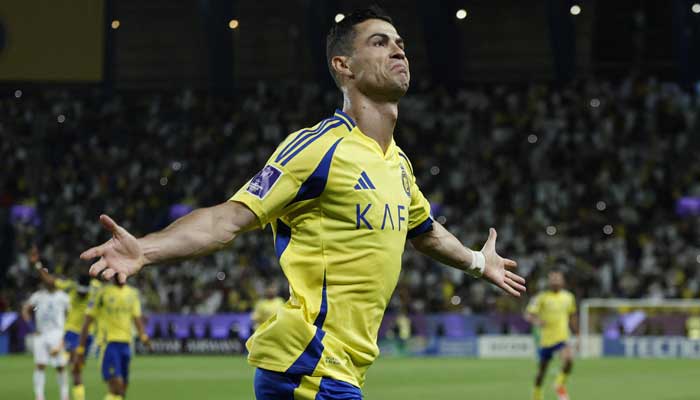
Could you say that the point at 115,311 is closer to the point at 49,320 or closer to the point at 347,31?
the point at 49,320

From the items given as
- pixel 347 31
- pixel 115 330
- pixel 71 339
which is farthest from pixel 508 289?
pixel 71 339

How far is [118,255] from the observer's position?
4.20m

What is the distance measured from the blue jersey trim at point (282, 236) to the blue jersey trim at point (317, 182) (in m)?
0.21

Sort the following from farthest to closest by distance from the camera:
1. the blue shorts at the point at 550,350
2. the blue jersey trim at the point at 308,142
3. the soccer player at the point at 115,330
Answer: the blue shorts at the point at 550,350, the soccer player at the point at 115,330, the blue jersey trim at the point at 308,142

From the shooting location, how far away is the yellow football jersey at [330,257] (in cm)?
497

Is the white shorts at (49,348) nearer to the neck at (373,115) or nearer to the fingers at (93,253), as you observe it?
the neck at (373,115)

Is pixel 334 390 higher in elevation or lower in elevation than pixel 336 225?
lower

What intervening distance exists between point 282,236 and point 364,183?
1.42 ft

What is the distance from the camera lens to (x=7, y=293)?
3859 cm

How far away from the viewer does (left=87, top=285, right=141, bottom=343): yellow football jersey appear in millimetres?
16688

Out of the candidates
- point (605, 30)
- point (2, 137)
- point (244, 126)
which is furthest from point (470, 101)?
point (2, 137)

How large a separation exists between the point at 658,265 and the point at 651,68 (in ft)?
30.3

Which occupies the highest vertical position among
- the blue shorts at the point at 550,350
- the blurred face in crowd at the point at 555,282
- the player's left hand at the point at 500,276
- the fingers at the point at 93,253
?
the fingers at the point at 93,253

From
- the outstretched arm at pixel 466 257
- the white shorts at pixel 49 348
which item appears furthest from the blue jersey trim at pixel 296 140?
the white shorts at pixel 49 348
